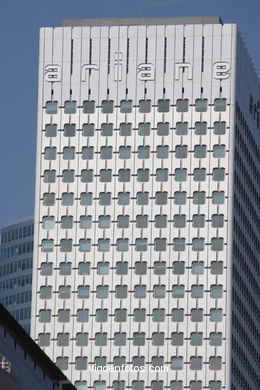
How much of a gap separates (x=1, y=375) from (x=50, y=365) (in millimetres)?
43482

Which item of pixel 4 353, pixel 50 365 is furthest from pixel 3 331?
pixel 50 365

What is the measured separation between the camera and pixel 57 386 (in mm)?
184250

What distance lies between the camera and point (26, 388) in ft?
539

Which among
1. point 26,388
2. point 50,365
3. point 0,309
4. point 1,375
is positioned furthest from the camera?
point 50,365

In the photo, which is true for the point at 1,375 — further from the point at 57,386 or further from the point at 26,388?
the point at 57,386

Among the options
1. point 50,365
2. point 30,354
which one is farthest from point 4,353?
point 50,365

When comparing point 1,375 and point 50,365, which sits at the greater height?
point 50,365

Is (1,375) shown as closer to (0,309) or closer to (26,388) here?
(0,309)

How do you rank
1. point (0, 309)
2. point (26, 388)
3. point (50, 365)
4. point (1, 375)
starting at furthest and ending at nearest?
1. point (50, 365)
2. point (26, 388)
3. point (0, 309)
4. point (1, 375)

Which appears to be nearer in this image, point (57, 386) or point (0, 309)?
point (0, 309)

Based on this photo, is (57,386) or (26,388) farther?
(57,386)

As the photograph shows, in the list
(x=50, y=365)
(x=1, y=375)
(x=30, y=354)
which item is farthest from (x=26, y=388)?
(x=1, y=375)

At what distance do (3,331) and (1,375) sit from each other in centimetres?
1859

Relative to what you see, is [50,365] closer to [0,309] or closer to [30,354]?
[30,354]
